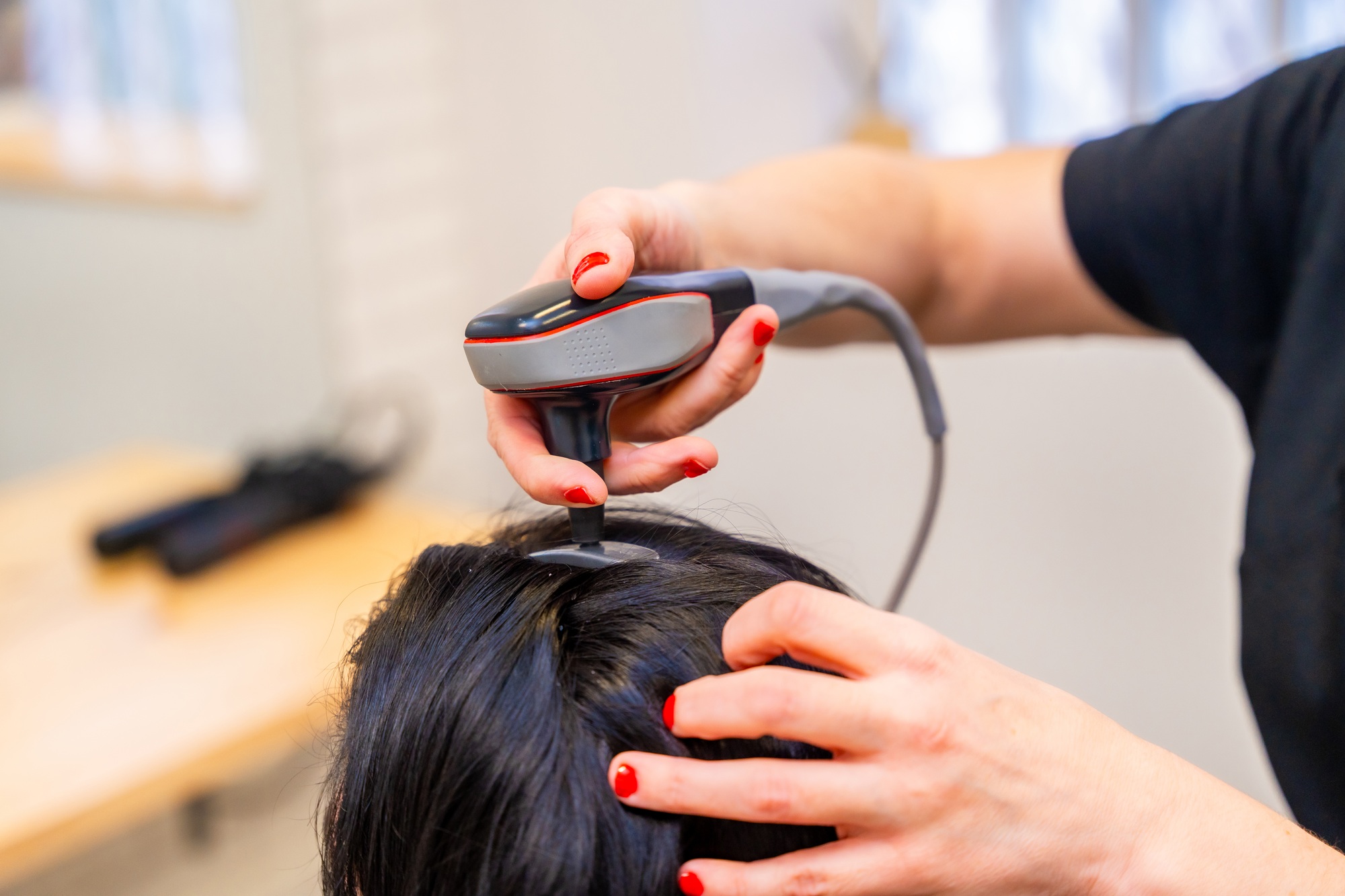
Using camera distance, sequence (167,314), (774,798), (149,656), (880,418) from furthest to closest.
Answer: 1. (167,314)
2. (880,418)
3. (149,656)
4. (774,798)

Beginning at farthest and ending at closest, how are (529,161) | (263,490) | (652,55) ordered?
(529,161) → (652,55) → (263,490)

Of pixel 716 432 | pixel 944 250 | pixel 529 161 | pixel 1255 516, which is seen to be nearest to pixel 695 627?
pixel 716 432

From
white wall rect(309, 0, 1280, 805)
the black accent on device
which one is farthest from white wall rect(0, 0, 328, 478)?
the black accent on device

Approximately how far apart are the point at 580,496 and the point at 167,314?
2.36 m

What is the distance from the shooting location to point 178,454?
1.92 meters

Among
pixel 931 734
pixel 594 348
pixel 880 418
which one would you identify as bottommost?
pixel 880 418

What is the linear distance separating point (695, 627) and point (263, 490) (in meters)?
1.17

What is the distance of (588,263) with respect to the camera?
0.46 m

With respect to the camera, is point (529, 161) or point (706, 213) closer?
point (706, 213)

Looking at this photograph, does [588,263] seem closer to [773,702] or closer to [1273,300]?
[773,702]

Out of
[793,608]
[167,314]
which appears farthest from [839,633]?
[167,314]

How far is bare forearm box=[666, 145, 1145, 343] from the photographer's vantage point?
0.80 meters

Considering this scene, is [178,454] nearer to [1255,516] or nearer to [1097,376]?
[1097,376]

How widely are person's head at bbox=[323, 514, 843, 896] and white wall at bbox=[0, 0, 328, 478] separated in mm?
1932
